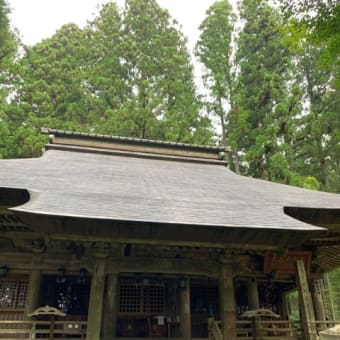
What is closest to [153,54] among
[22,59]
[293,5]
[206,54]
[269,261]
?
[206,54]

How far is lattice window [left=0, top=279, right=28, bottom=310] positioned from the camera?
22.4ft

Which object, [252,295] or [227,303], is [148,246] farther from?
[252,295]

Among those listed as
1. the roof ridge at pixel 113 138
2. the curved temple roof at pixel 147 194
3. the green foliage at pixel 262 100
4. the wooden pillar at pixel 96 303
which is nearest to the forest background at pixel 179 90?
the green foliage at pixel 262 100

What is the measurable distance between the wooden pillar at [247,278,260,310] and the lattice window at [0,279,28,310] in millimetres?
5096

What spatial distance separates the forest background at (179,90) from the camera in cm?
1417

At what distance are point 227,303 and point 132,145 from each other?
646 cm

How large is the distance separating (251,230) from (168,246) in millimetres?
1468

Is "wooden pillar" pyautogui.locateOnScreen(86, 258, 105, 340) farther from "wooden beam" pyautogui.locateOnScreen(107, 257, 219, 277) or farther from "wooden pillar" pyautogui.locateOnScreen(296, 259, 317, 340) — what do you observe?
"wooden pillar" pyautogui.locateOnScreen(296, 259, 317, 340)

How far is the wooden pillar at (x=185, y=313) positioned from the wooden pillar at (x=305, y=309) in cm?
244

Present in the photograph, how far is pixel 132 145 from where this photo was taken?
423 inches

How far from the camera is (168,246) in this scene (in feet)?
18.3

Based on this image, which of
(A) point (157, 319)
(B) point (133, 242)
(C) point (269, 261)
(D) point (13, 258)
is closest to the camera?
(B) point (133, 242)

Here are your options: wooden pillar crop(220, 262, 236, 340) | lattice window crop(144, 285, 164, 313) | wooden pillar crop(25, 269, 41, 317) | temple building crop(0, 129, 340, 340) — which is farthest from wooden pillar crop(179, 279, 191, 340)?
wooden pillar crop(25, 269, 41, 317)

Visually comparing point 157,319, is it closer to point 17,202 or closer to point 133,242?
point 133,242
